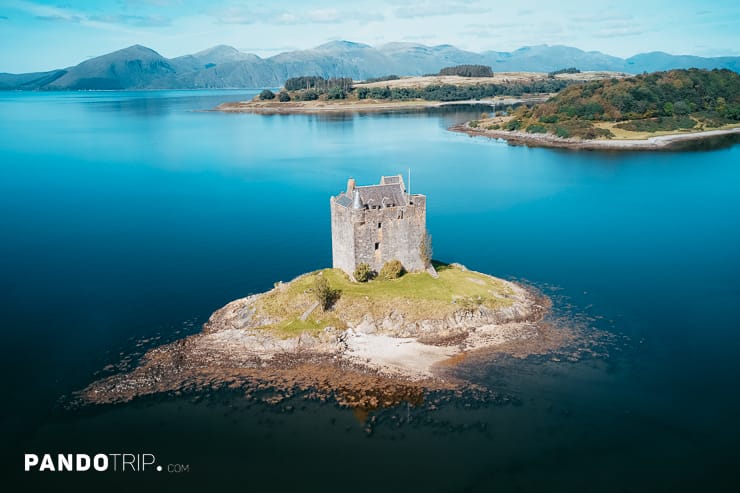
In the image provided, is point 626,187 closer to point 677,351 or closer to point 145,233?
point 677,351

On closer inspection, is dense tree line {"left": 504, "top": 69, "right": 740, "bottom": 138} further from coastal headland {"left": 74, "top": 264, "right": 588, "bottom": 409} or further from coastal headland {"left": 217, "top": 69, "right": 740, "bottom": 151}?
coastal headland {"left": 74, "top": 264, "right": 588, "bottom": 409}

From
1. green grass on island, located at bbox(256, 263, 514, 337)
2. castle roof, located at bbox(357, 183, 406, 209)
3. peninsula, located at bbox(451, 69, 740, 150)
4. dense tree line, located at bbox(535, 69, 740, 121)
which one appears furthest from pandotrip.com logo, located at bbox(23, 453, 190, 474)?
dense tree line, located at bbox(535, 69, 740, 121)

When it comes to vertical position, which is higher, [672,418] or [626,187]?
[626,187]

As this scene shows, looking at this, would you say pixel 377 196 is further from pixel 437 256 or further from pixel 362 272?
pixel 437 256

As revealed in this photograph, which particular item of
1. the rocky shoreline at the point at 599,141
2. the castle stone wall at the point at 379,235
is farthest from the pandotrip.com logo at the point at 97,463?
the rocky shoreline at the point at 599,141

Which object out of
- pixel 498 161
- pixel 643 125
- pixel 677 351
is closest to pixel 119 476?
pixel 677 351

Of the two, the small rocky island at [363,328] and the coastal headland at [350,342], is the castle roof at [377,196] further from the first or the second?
the coastal headland at [350,342]

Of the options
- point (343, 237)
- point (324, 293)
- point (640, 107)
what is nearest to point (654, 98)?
point (640, 107)
